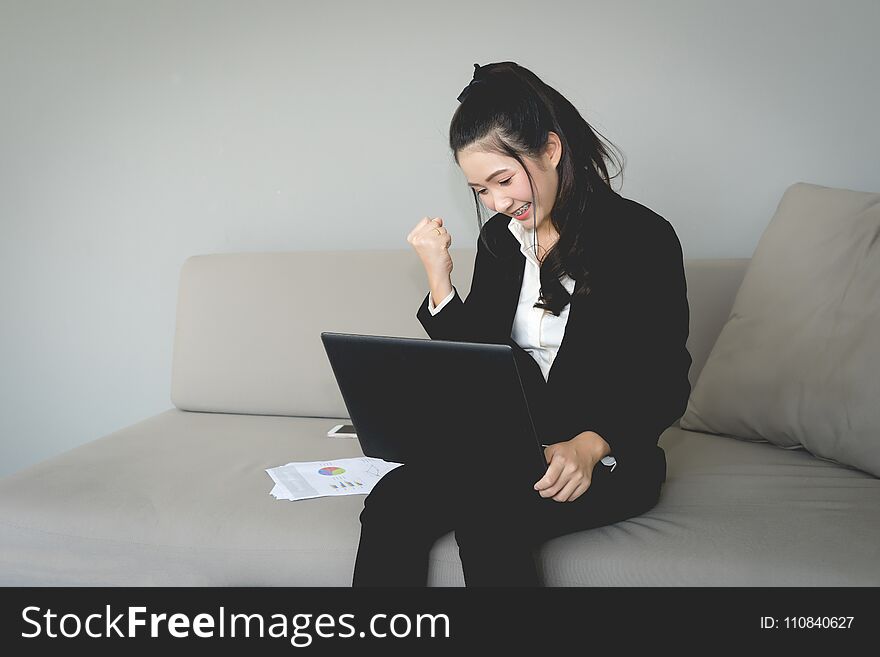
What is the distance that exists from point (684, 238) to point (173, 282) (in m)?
1.41

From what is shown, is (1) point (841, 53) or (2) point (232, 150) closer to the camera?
(1) point (841, 53)

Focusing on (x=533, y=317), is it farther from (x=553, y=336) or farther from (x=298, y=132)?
(x=298, y=132)

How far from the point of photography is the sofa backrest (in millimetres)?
1987

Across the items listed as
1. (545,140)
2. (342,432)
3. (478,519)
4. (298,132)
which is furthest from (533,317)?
(298,132)

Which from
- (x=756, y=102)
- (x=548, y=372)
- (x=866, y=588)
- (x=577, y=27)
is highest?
(x=577, y=27)

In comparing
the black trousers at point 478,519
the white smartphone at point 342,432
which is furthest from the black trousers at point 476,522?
the white smartphone at point 342,432

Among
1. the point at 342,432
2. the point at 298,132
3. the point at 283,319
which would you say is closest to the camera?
the point at 342,432

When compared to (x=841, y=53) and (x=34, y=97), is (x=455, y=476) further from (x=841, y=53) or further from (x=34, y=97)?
(x=34, y=97)

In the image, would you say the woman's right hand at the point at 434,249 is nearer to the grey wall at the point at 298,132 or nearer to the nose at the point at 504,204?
the nose at the point at 504,204

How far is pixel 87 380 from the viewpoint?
2623 millimetres

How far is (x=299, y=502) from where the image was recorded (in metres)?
1.47

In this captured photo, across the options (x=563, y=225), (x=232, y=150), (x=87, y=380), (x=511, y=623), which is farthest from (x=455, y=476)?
(x=87, y=380)

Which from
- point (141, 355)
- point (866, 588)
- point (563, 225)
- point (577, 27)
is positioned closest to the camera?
point (866, 588)

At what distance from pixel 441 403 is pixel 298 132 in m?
1.35
